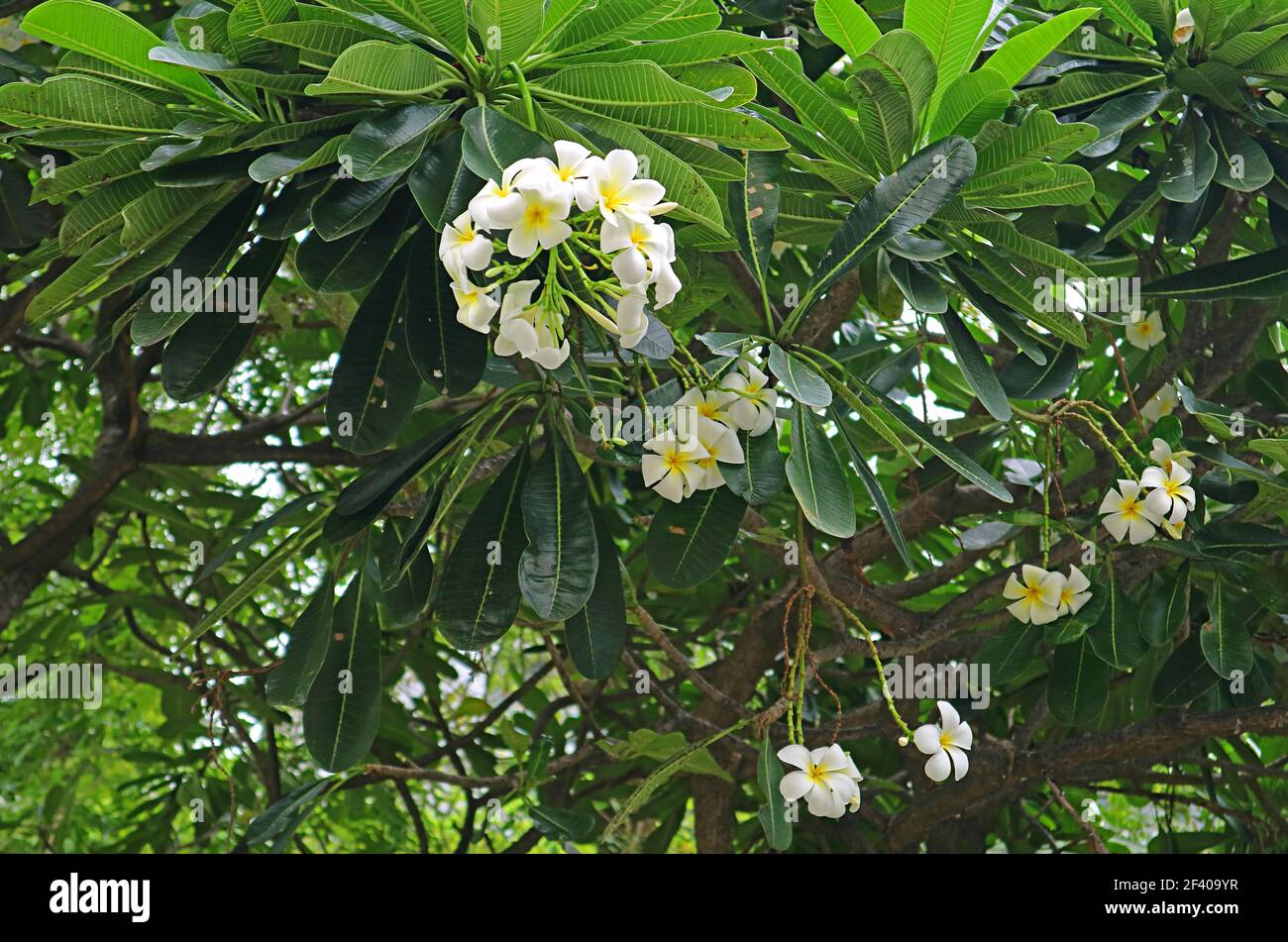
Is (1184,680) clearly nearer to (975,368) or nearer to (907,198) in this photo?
(975,368)

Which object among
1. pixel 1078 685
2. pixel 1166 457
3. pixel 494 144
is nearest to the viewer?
pixel 494 144

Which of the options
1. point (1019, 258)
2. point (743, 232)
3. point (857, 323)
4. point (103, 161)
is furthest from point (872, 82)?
point (857, 323)

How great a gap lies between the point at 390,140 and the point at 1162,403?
134cm

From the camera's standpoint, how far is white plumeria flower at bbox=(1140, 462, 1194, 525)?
1488 mm

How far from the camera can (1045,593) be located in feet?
5.38

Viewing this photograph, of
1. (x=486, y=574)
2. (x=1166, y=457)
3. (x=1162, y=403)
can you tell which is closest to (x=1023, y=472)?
(x=1162, y=403)

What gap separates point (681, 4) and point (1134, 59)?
75 cm

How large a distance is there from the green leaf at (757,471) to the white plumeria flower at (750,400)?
1 cm

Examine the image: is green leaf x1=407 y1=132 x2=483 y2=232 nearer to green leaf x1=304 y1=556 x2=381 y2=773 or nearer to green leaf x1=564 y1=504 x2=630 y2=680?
green leaf x1=564 y1=504 x2=630 y2=680

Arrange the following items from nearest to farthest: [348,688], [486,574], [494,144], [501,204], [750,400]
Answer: [501,204] → [494,144] → [750,400] → [486,574] → [348,688]

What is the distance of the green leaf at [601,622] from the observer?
1.47 m

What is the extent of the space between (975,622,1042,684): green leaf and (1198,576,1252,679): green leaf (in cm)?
23

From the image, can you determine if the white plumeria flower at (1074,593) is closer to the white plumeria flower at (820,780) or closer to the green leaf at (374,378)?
the white plumeria flower at (820,780)
